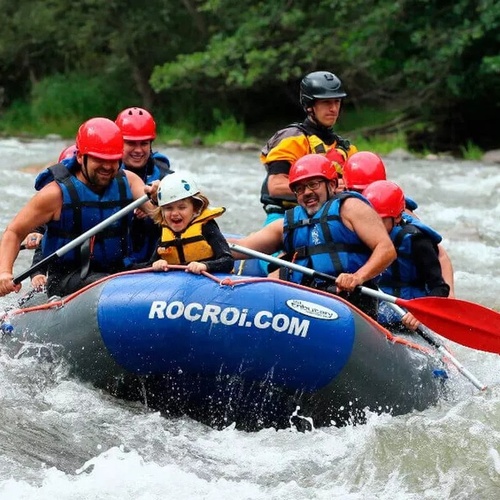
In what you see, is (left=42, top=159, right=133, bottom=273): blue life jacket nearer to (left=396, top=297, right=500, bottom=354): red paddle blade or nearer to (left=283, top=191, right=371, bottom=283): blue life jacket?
(left=283, top=191, right=371, bottom=283): blue life jacket

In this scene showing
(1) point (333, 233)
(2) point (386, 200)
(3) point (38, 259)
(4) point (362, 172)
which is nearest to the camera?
(1) point (333, 233)

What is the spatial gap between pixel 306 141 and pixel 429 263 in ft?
3.76

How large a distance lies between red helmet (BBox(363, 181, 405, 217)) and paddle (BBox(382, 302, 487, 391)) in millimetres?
502

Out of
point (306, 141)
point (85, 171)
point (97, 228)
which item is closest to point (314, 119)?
point (306, 141)

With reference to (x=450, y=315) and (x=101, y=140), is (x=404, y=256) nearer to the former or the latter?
(x=450, y=315)

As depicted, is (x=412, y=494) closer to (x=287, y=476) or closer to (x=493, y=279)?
(x=287, y=476)

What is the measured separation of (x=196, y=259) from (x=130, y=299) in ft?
1.62


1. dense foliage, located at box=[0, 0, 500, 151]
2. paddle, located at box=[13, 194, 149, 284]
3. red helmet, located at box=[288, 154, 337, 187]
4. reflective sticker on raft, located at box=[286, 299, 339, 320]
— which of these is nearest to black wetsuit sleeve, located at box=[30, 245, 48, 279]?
paddle, located at box=[13, 194, 149, 284]

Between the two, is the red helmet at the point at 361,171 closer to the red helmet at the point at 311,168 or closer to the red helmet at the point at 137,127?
the red helmet at the point at 311,168

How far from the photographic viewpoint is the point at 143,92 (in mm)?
27641

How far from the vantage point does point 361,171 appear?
21.6 feet

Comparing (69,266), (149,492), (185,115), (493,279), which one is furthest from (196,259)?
(185,115)

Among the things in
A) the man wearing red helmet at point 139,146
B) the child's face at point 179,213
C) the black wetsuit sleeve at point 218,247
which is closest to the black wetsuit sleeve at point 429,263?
the black wetsuit sleeve at point 218,247

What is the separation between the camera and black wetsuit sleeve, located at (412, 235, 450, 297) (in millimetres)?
6113
